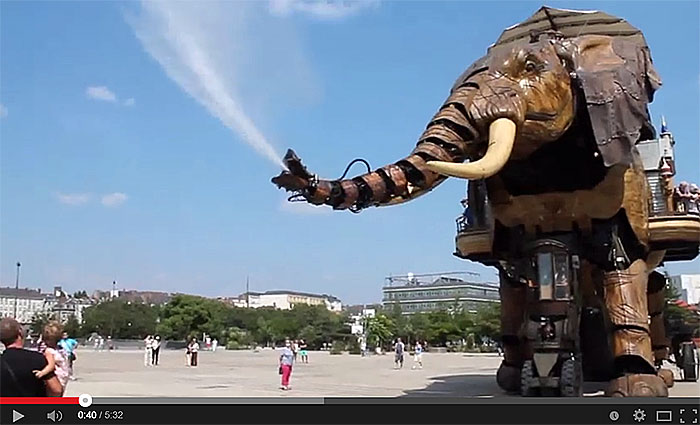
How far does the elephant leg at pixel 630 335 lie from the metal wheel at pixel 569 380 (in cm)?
61

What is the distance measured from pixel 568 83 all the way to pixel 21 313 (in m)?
108

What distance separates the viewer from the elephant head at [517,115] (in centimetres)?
657

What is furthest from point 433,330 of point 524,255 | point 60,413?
point 60,413

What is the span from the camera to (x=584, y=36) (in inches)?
336

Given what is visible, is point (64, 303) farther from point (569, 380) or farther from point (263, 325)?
point (569, 380)

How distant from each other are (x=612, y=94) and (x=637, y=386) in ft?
9.98

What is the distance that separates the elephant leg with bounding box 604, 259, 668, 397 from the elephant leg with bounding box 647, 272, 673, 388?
250cm

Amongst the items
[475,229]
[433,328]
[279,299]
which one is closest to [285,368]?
[475,229]

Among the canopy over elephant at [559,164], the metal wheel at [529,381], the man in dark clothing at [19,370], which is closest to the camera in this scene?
the man in dark clothing at [19,370]

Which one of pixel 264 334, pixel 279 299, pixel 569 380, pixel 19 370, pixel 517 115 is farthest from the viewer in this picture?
pixel 279 299

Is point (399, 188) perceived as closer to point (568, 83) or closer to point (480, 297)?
point (568, 83)

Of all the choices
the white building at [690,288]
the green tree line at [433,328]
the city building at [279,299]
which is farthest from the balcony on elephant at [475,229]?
the city building at [279,299]

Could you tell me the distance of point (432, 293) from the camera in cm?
9419

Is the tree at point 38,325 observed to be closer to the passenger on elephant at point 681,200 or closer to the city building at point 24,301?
the passenger on elephant at point 681,200
